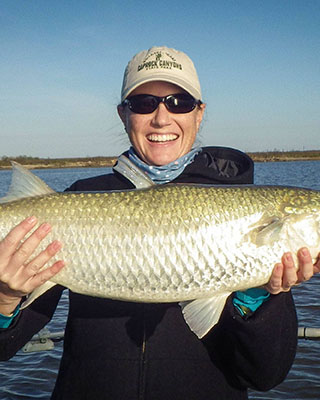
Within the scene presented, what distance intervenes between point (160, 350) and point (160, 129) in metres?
1.85

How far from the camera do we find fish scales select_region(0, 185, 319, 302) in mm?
3229

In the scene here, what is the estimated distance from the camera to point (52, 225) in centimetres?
338

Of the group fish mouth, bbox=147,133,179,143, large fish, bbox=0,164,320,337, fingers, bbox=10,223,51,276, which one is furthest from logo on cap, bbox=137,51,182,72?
fingers, bbox=10,223,51,276

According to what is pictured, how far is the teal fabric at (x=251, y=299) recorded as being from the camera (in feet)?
11.3

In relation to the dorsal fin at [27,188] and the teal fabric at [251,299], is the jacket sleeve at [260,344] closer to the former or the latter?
the teal fabric at [251,299]

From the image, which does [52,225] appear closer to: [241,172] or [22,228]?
[22,228]

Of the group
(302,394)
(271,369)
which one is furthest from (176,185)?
(302,394)

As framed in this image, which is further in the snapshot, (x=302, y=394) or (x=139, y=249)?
(x=302, y=394)

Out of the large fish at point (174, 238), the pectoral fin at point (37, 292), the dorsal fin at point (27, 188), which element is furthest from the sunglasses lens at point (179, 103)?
the pectoral fin at point (37, 292)

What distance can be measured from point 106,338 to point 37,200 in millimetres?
1216

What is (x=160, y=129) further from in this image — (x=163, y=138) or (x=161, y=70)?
(x=161, y=70)

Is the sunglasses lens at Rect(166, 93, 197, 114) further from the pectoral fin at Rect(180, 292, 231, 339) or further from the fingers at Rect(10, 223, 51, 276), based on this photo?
the pectoral fin at Rect(180, 292, 231, 339)

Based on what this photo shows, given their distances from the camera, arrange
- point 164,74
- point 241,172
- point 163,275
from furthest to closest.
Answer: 1. point 241,172
2. point 164,74
3. point 163,275

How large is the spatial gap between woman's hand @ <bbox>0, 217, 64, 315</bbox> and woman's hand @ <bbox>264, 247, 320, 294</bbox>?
1.57 metres
